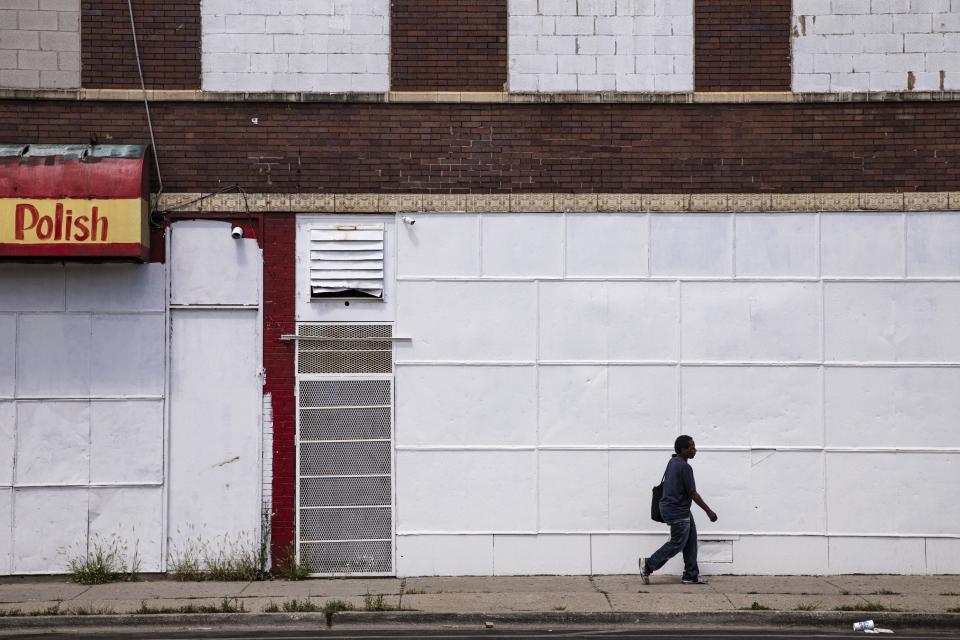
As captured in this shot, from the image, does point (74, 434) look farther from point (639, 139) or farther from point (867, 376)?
point (867, 376)

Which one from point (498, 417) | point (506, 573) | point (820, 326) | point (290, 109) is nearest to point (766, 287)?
point (820, 326)

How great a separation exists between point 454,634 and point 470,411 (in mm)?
2854

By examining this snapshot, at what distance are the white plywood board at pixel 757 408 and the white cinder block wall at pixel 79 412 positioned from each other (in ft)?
19.2

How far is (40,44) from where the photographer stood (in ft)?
39.7

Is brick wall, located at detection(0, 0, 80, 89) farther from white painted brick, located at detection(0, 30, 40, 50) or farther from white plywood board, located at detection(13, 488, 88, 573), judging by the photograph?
white plywood board, located at detection(13, 488, 88, 573)

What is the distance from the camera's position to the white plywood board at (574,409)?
1197 cm

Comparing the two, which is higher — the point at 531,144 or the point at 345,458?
the point at 531,144

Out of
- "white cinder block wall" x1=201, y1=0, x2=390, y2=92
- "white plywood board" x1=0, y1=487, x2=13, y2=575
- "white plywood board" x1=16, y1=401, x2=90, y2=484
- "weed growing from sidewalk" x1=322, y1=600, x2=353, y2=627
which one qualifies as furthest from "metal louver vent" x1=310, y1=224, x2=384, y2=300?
"white plywood board" x1=0, y1=487, x2=13, y2=575

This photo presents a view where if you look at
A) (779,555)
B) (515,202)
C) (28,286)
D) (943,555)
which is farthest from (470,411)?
(943,555)

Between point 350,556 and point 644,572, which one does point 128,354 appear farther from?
point 644,572

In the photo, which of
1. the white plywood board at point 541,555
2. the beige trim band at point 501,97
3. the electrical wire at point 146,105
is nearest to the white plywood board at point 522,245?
the beige trim band at point 501,97

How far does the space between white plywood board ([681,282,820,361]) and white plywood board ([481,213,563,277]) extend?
150cm

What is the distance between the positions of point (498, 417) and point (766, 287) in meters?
3.23

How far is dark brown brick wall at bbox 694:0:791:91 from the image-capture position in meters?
12.2
